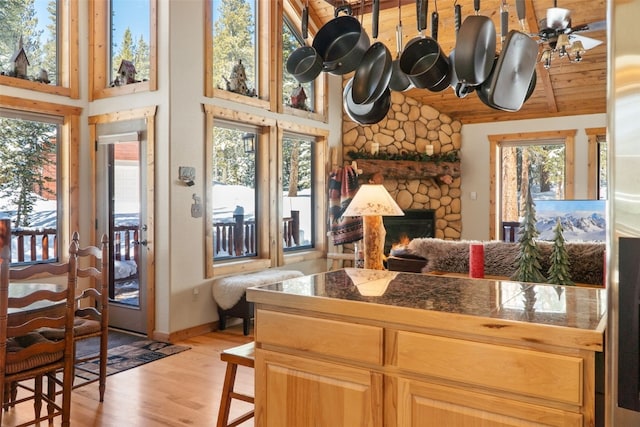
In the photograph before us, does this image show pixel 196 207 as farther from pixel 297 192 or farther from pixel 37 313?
pixel 37 313

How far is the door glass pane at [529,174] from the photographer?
7.58 meters

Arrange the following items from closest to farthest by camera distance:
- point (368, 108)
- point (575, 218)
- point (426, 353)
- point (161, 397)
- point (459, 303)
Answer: point (426, 353)
point (459, 303)
point (368, 108)
point (161, 397)
point (575, 218)

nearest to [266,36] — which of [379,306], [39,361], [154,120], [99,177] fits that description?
[154,120]

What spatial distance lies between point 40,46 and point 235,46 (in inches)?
79.6

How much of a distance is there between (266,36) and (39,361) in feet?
15.4

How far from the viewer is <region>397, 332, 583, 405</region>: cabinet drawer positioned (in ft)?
4.41

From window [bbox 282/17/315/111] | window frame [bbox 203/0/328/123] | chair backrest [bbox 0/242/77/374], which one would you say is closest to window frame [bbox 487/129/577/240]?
window [bbox 282/17/315/111]

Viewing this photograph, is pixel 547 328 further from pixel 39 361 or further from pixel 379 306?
pixel 39 361

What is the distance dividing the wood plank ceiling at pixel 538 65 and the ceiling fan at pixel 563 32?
1.07 metres

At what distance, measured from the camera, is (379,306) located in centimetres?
165

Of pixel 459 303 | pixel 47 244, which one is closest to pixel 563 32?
pixel 459 303

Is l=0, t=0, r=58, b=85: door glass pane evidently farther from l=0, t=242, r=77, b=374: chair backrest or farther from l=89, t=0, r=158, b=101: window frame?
l=0, t=242, r=77, b=374: chair backrest

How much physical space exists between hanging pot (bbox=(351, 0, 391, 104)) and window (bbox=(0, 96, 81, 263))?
4025 millimetres

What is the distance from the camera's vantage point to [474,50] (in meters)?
1.94
